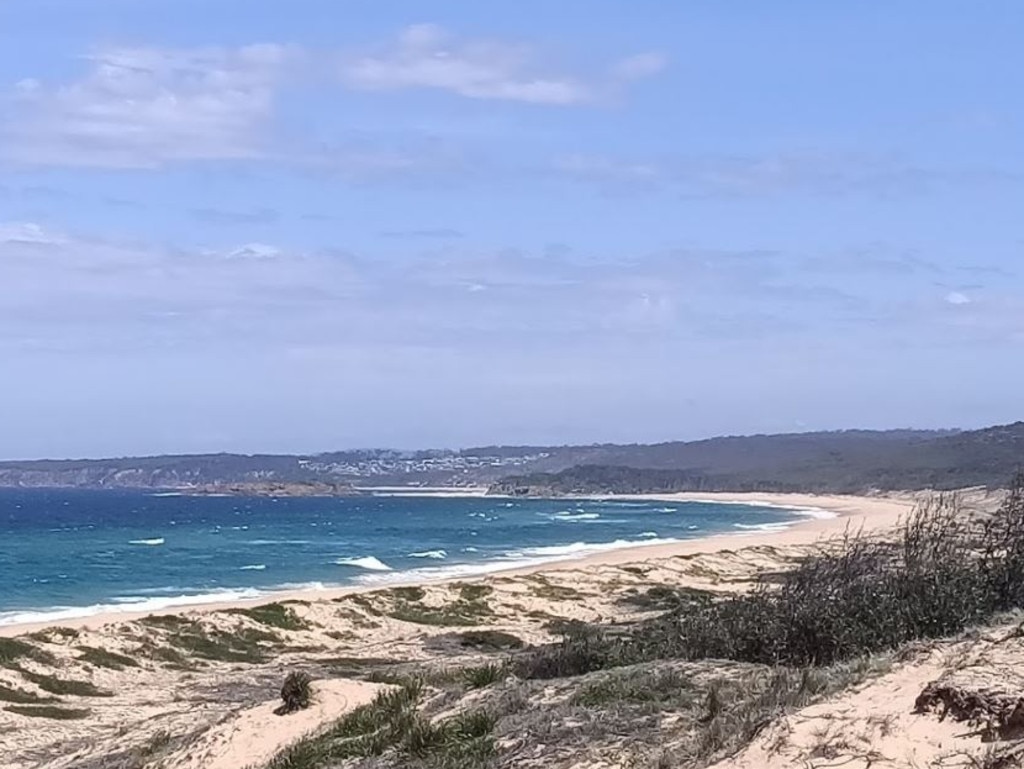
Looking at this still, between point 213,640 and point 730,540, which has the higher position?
point 213,640

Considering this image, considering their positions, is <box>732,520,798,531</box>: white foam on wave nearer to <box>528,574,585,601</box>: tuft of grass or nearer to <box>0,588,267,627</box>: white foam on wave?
<box>528,574,585,601</box>: tuft of grass

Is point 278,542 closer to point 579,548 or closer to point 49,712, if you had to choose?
point 579,548

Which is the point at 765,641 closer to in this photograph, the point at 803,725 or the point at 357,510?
the point at 803,725

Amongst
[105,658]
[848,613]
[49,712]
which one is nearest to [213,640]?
[105,658]

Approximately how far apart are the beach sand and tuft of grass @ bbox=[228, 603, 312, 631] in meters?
0.16

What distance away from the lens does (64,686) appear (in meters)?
27.3

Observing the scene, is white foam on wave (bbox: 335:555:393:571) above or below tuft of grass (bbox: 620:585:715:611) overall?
below

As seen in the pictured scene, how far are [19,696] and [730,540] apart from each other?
61177 millimetres

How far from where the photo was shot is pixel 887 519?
109m

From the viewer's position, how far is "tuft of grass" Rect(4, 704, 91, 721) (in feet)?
77.9

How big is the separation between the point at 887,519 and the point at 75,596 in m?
74.6

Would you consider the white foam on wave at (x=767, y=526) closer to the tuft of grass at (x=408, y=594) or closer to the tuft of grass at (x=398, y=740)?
the tuft of grass at (x=408, y=594)

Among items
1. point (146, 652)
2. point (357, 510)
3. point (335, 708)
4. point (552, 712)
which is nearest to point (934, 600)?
point (552, 712)

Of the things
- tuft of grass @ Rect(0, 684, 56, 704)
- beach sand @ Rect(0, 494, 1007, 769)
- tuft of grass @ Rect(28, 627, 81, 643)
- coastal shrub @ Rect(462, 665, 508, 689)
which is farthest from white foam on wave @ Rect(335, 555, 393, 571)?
coastal shrub @ Rect(462, 665, 508, 689)
